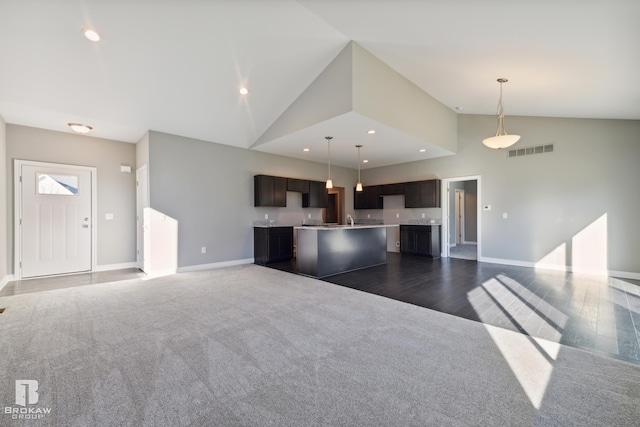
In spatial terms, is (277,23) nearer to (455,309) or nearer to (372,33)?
(372,33)

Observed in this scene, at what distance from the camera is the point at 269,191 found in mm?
6672

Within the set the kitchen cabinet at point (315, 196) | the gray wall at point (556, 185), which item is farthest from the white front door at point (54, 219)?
the gray wall at point (556, 185)

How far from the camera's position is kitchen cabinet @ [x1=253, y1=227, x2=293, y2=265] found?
6.35 meters

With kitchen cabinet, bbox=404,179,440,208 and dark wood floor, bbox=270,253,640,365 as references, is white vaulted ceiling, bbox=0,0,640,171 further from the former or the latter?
dark wood floor, bbox=270,253,640,365

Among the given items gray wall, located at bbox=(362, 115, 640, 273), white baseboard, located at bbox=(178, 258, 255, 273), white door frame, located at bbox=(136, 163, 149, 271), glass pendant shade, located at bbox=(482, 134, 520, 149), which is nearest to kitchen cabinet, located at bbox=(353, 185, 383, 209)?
gray wall, located at bbox=(362, 115, 640, 273)

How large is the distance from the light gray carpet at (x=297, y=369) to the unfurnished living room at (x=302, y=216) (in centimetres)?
2

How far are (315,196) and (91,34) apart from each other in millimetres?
5581

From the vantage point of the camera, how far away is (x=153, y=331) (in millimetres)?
2711

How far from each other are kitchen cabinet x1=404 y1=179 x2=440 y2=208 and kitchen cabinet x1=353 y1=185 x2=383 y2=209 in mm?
1021

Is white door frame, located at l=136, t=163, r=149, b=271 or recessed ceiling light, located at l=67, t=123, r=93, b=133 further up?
recessed ceiling light, located at l=67, t=123, r=93, b=133

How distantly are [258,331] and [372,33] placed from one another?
3998mm

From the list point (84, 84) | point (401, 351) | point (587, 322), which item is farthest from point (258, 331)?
point (84, 84)

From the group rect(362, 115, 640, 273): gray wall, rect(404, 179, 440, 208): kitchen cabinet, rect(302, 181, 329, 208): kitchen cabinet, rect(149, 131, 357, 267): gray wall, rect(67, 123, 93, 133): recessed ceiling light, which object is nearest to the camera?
rect(67, 123, 93, 133): recessed ceiling light

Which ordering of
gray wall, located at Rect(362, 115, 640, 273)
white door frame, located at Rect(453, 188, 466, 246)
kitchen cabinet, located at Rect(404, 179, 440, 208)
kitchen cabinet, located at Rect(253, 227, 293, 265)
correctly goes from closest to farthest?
gray wall, located at Rect(362, 115, 640, 273) < kitchen cabinet, located at Rect(253, 227, 293, 265) < kitchen cabinet, located at Rect(404, 179, 440, 208) < white door frame, located at Rect(453, 188, 466, 246)
